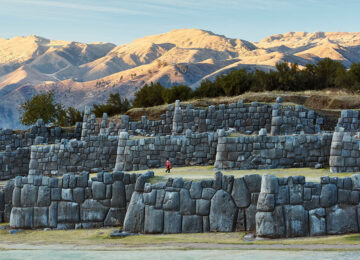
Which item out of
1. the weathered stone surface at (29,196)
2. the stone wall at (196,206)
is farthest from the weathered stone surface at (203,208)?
the weathered stone surface at (29,196)

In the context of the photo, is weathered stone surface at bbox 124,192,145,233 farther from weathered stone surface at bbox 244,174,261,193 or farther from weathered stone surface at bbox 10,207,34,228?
weathered stone surface at bbox 10,207,34,228

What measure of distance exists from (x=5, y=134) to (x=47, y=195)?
931 inches

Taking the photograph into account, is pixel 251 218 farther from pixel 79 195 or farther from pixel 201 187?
pixel 79 195

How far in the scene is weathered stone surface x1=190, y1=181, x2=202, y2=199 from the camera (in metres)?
19.3

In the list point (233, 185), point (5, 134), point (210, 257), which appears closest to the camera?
point (210, 257)

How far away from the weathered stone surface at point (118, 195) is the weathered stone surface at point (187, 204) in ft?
8.92

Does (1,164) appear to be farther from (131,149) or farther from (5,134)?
(131,149)

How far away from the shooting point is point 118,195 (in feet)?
69.9

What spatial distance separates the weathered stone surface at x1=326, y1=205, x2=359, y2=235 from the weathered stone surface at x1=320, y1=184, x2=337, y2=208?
15 centimetres

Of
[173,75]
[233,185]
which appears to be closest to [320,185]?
[233,185]

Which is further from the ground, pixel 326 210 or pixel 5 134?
pixel 5 134

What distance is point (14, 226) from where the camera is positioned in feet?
72.4

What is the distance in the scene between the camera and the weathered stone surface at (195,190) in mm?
19266

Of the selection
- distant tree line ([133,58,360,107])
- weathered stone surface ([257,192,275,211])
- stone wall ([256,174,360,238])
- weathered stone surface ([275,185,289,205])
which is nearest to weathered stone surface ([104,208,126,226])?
stone wall ([256,174,360,238])
